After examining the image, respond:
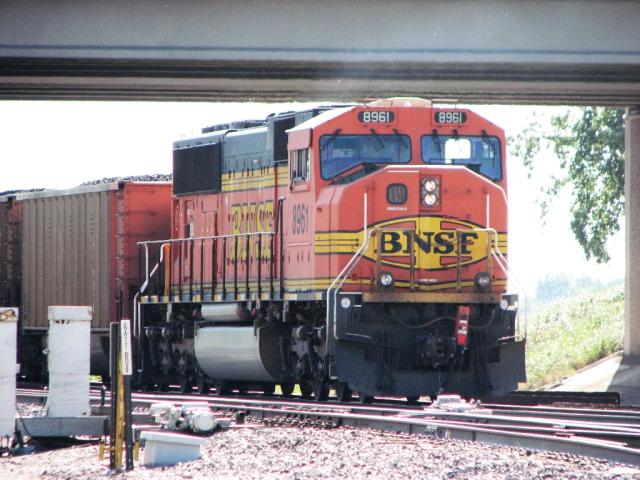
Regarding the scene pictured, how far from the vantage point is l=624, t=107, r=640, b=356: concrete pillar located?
26.0 meters

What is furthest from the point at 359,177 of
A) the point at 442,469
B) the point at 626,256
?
the point at 626,256

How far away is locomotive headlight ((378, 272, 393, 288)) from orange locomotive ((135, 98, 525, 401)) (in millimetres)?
20

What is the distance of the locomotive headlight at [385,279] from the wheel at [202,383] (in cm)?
454

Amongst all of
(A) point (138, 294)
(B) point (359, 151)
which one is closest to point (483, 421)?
(B) point (359, 151)

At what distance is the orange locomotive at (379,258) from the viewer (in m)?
16.6

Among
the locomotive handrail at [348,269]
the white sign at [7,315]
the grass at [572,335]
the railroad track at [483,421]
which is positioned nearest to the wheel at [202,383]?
the railroad track at [483,421]

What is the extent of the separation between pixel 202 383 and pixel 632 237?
10.2 metres

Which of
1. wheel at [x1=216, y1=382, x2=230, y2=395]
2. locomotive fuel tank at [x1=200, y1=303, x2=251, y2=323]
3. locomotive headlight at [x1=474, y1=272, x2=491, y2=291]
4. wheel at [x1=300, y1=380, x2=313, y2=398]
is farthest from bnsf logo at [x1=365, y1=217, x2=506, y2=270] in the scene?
wheel at [x1=216, y1=382, x2=230, y2=395]

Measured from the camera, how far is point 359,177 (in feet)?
56.5

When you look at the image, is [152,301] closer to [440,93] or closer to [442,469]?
[440,93]

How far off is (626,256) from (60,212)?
35.5 ft

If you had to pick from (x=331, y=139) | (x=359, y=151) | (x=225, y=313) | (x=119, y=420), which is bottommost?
(x=119, y=420)

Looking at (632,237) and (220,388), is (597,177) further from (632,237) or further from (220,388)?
→ (220,388)

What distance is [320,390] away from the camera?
57.1 feet
